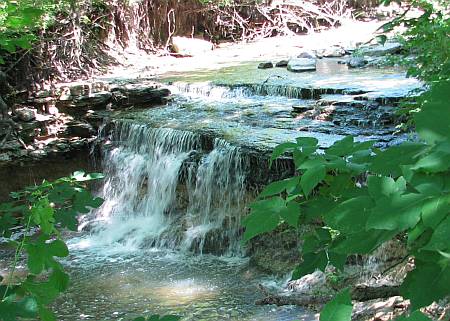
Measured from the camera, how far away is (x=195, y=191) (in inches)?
270

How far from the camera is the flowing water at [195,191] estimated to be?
16.5ft

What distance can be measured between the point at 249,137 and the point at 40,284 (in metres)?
5.41

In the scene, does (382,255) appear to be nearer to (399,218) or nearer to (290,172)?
(290,172)

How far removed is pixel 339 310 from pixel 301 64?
10125mm

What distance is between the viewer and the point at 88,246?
22.1 ft

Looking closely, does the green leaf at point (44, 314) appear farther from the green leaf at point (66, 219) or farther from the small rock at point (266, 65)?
the small rock at point (266, 65)

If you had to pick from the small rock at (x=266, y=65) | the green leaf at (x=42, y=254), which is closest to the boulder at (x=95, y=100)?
the small rock at (x=266, y=65)

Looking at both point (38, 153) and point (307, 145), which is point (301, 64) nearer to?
point (38, 153)

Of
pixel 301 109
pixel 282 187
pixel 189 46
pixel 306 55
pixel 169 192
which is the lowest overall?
pixel 169 192

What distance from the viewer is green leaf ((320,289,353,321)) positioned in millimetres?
978

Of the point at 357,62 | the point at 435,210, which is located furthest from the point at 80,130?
the point at 435,210

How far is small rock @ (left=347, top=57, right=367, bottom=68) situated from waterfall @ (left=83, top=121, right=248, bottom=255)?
15.0 ft

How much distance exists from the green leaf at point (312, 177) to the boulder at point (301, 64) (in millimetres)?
9331

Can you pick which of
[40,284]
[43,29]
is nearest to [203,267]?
[40,284]
